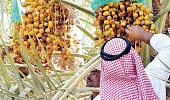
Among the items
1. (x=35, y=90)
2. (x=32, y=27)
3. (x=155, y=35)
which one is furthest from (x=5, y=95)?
(x=155, y=35)

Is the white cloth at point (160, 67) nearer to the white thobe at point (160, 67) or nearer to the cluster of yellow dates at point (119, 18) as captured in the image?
the white thobe at point (160, 67)

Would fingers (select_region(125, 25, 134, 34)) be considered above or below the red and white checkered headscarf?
above

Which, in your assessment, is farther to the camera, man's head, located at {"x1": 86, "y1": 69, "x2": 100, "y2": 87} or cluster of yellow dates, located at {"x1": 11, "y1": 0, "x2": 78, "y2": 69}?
man's head, located at {"x1": 86, "y1": 69, "x2": 100, "y2": 87}

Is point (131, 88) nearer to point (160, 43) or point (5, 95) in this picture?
point (160, 43)

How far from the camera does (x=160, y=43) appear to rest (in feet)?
4.63

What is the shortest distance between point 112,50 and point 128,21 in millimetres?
109

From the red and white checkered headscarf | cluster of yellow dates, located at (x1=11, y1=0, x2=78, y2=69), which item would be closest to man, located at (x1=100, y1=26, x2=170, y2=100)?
the red and white checkered headscarf

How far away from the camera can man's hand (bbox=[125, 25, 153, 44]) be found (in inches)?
50.4

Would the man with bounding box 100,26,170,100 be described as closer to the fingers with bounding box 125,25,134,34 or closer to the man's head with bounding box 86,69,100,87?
the fingers with bounding box 125,25,134,34

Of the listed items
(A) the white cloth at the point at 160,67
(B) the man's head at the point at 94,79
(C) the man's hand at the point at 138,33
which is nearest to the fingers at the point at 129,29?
(C) the man's hand at the point at 138,33

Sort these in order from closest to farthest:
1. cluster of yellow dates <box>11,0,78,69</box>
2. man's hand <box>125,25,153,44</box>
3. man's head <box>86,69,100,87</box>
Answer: man's hand <box>125,25,153,44</box>
cluster of yellow dates <box>11,0,78,69</box>
man's head <box>86,69,100,87</box>

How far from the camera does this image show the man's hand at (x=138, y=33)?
4.20 feet

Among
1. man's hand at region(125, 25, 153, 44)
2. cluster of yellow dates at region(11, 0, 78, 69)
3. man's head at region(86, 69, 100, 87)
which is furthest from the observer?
man's head at region(86, 69, 100, 87)

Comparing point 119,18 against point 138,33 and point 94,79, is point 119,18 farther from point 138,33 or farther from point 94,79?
point 94,79
